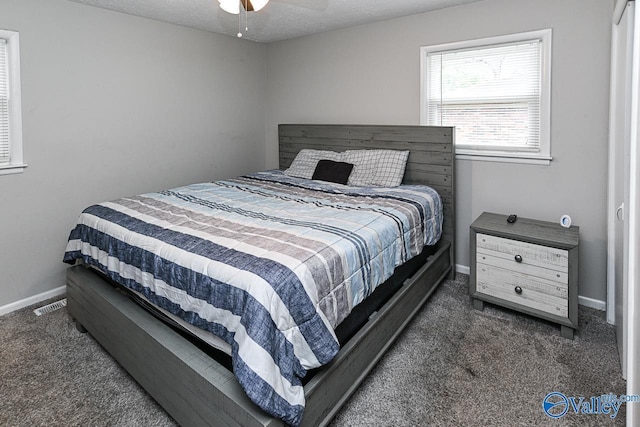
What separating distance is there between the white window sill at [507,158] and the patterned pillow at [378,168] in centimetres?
52

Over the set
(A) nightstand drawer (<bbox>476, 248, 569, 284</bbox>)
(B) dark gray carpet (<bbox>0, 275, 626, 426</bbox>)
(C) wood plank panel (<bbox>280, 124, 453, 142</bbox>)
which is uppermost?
(C) wood plank panel (<bbox>280, 124, 453, 142</bbox>)

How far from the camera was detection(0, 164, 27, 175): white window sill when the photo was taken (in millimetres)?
2820

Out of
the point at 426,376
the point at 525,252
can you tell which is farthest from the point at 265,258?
the point at 525,252

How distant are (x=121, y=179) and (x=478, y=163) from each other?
3199mm

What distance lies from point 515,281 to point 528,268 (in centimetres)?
13

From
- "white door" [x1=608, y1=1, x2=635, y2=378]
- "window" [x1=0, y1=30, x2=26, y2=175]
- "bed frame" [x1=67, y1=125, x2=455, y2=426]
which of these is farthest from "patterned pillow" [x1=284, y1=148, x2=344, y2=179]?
"window" [x1=0, y1=30, x2=26, y2=175]

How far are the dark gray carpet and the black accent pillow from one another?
1.40m

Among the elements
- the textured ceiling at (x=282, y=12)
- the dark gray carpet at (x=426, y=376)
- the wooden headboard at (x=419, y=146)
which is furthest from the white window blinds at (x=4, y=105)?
the wooden headboard at (x=419, y=146)

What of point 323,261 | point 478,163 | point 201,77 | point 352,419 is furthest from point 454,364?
point 201,77

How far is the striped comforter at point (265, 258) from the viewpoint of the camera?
1.47m

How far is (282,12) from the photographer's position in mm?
3439

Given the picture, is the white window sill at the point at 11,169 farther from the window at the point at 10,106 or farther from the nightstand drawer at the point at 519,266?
the nightstand drawer at the point at 519,266

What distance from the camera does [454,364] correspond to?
2234 millimetres

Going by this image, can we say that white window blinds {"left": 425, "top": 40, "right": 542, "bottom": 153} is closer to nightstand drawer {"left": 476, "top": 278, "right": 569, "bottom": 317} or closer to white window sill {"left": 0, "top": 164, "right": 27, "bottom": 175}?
nightstand drawer {"left": 476, "top": 278, "right": 569, "bottom": 317}
